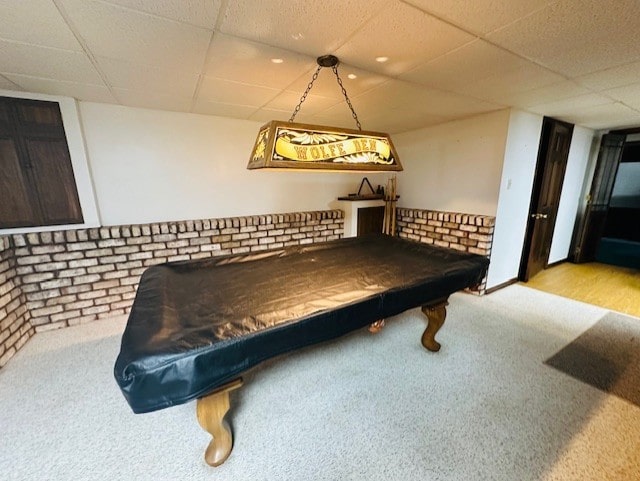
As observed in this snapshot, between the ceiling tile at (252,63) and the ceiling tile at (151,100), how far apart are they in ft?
2.53

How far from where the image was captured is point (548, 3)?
1.13 metres

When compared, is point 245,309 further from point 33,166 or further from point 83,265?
point 33,166

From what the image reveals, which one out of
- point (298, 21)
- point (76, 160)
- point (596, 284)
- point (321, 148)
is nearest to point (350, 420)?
point (321, 148)

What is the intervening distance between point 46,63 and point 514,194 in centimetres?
433

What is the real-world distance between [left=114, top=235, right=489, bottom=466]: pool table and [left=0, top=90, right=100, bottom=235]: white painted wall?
4.69ft

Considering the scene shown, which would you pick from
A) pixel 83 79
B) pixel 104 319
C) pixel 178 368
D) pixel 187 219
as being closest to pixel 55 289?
pixel 104 319

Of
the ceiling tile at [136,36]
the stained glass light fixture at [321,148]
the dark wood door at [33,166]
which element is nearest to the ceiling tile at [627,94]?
the stained glass light fixture at [321,148]

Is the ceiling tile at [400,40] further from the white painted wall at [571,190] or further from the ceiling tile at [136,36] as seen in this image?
the white painted wall at [571,190]

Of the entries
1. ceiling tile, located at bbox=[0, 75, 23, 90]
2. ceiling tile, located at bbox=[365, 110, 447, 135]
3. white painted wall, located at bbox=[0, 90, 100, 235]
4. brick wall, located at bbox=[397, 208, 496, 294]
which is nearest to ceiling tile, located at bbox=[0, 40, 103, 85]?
ceiling tile, located at bbox=[0, 75, 23, 90]

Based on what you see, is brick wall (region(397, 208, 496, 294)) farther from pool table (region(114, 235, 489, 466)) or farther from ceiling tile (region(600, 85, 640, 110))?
ceiling tile (region(600, 85, 640, 110))

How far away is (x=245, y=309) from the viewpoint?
1.37 m

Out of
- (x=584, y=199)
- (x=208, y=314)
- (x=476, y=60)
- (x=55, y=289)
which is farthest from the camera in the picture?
(x=584, y=199)

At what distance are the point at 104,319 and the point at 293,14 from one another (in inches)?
125

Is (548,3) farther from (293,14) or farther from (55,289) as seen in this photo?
(55,289)
